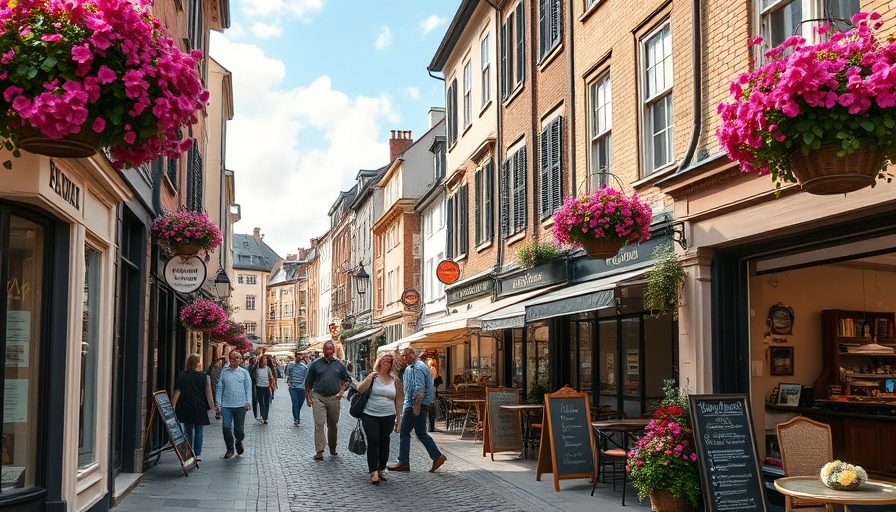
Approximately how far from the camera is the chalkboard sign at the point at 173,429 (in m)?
12.5

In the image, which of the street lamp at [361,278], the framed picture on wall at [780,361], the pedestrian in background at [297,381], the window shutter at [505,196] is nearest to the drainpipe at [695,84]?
the framed picture on wall at [780,361]

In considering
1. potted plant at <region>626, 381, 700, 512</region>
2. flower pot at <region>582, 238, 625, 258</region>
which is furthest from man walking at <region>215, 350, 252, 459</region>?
potted plant at <region>626, 381, 700, 512</region>

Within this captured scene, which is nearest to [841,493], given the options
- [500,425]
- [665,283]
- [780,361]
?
[665,283]

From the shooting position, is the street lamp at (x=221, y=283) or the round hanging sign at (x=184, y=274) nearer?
the round hanging sign at (x=184, y=274)

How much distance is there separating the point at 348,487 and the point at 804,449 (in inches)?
235

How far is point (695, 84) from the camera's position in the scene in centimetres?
1086

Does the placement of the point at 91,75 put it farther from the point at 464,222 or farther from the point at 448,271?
the point at 448,271

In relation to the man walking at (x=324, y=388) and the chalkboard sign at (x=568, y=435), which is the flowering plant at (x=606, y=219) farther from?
the man walking at (x=324, y=388)

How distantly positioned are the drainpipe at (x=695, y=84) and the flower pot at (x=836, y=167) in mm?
4656

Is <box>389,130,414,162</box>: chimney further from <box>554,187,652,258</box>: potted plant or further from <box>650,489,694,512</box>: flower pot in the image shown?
<box>650,489,694,512</box>: flower pot

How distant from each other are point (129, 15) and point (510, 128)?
48.8 feet

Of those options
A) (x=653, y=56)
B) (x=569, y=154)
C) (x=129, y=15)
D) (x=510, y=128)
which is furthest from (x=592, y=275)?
(x=129, y=15)

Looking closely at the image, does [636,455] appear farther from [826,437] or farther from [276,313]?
[276,313]

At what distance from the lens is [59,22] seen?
5246 millimetres
